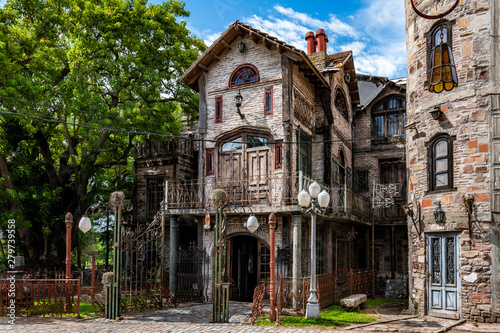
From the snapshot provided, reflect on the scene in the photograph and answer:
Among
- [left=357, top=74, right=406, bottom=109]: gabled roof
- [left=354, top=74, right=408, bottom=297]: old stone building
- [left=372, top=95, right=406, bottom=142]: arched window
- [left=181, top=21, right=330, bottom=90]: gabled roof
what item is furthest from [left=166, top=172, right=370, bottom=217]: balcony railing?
[left=357, top=74, right=406, bottom=109]: gabled roof

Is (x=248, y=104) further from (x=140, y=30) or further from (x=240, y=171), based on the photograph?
(x=140, y=30)

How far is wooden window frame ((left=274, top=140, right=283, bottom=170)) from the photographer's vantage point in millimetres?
17009

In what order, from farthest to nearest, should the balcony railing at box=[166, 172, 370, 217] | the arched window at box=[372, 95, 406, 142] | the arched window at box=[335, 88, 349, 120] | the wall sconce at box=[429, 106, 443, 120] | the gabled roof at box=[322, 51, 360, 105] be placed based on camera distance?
the arched window at box=[372, 95, 406, 142], the arched window at box=[335, 88, 349, 120], the gabled roof at box=[322, 51, 360, 105], the balcony railing at box=[166, 172, 370, 217], the wall sconce at box=[429, 106, 443, 120]

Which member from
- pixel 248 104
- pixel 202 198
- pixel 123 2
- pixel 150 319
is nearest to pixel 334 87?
pixel 248 104

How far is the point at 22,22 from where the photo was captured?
68.6 ft

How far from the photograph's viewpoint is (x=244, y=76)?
18391mm

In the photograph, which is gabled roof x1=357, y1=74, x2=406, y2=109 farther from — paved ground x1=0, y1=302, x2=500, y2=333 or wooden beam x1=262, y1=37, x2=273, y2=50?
paved ground x1=0, y1=302, x2=500, y2=333

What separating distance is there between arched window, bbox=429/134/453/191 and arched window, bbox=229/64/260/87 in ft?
22.6

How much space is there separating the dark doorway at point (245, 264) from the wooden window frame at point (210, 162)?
9.65 feet

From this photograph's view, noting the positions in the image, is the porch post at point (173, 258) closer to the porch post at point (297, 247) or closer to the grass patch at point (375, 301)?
the porch post at point (297, 247)

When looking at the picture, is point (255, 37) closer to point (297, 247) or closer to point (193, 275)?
point (297, 247)

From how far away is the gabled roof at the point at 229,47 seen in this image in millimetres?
17261

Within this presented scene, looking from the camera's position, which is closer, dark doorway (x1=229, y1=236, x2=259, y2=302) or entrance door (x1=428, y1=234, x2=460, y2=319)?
entrance door (x1=428, y1=234, x2=460, y2=319)

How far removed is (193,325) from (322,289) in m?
4.89
